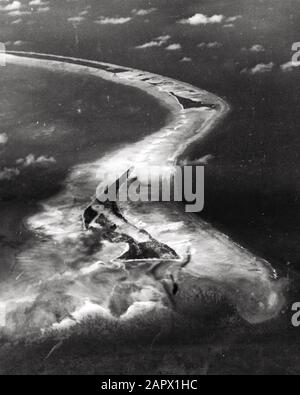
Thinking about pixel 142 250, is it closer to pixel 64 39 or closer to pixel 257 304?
pixel 257 304

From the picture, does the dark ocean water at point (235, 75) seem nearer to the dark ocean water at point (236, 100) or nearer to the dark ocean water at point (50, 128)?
the dark ocean water at point (236, 100)

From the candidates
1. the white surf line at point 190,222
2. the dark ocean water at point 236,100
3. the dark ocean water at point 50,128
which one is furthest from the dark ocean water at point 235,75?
the dark ocean water at point 50,128

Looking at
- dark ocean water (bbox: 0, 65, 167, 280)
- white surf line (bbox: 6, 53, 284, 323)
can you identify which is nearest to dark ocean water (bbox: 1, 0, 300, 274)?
white surf line (bbox: 6, 53, 284, 323)

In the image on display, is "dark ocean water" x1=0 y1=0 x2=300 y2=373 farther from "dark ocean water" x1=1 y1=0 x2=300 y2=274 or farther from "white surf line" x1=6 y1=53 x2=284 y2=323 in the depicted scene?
"white surf line" x1=6 y1=53 x2=284 y2=323

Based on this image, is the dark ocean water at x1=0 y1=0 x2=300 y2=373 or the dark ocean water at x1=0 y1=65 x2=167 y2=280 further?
the dark ocean water at x1=0 y1=65 x2=167 y2=280

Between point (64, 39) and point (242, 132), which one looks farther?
point (64, 39)

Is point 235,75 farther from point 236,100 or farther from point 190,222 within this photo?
point 190,222

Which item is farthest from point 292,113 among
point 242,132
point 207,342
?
point 207,342
